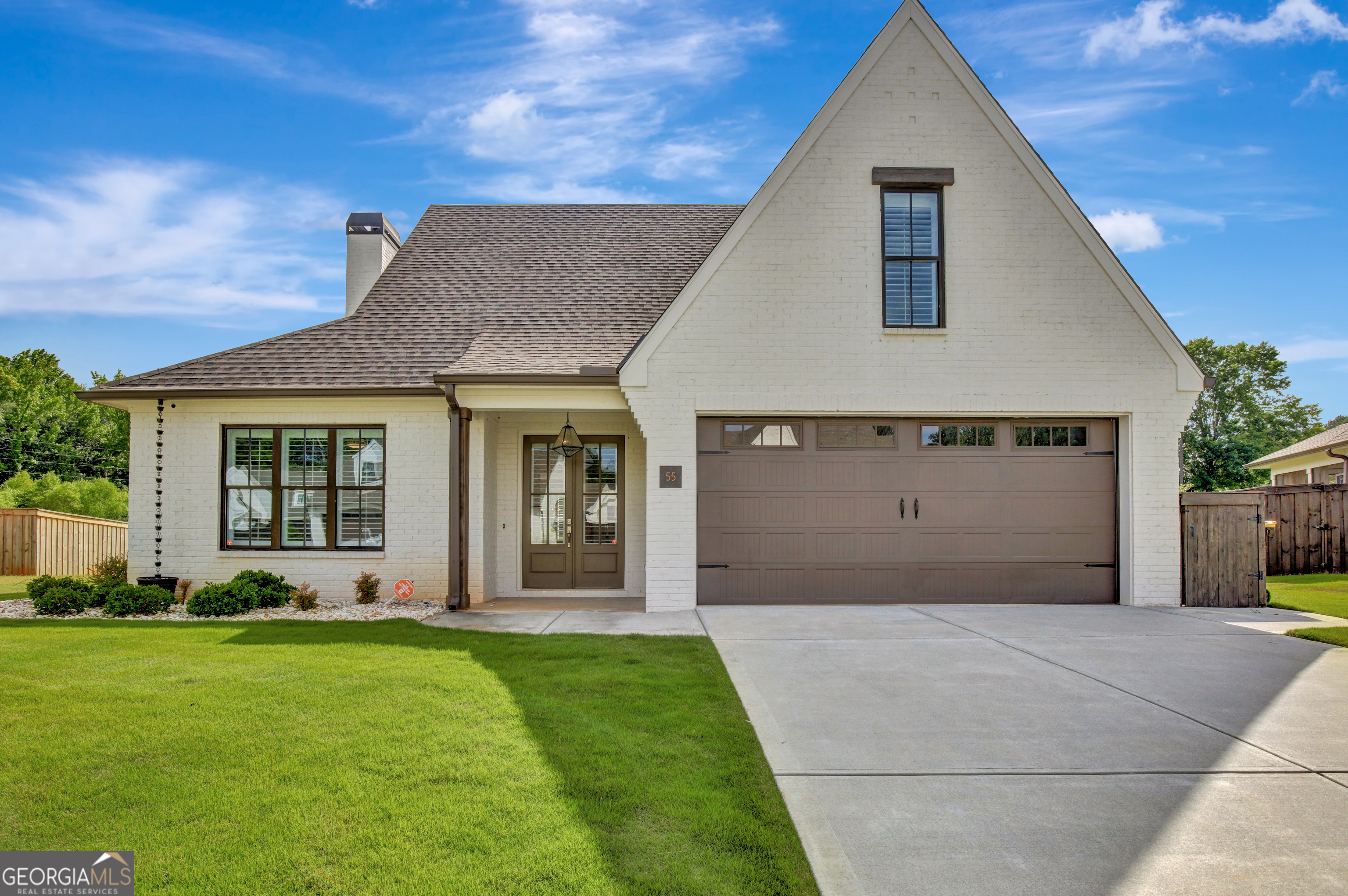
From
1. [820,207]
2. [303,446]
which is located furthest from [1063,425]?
[303,446]

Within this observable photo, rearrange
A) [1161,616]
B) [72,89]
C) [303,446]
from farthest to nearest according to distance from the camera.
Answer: [72,89] → [303,446] → [1161,616]

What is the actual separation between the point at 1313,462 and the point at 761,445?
85.1 feet

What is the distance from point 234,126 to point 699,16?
10.9 m

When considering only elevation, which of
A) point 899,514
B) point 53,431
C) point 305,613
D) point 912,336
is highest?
point 53,431

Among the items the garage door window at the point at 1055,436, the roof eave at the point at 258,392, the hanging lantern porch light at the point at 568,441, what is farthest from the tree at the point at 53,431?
the garage door window at the point at 1055,436

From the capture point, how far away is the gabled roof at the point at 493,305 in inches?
439

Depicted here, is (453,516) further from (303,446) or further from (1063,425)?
(1063,425)

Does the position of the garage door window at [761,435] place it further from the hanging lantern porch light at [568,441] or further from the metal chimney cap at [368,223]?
the metal chimney cap at [368,223]

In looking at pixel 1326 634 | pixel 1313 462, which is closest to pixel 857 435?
pixel 1326 634

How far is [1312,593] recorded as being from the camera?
12273 millimetres

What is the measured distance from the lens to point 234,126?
1592 cm

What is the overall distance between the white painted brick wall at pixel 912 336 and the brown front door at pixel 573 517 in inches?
88.3

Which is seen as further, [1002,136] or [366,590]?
[366,590]

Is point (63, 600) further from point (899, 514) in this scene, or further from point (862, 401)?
point (899, 514)
